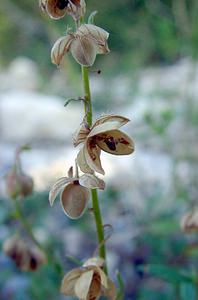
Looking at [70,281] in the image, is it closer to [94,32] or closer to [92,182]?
[92,182]

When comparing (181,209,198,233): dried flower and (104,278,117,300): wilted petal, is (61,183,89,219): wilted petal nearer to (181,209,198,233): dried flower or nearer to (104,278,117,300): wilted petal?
(104,278,117,300): wilted petal

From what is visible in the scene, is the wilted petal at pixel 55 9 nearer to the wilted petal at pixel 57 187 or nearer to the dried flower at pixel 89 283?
the wilted petal at pixel 57 187

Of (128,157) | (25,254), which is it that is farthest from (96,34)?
(128,157)

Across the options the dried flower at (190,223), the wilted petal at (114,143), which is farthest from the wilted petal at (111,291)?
the dried flower at (190,223)

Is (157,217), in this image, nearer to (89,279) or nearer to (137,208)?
(137,208)

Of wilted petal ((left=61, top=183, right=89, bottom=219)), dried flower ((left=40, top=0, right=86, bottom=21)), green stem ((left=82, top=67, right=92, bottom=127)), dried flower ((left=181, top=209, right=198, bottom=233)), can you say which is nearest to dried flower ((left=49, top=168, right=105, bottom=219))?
wilted petal ((left=61, top=183, right=89, bottom=219))

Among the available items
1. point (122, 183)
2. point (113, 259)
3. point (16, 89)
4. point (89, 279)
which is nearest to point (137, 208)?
point (113, 259)

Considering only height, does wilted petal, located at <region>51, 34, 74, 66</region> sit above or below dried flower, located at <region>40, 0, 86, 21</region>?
below
